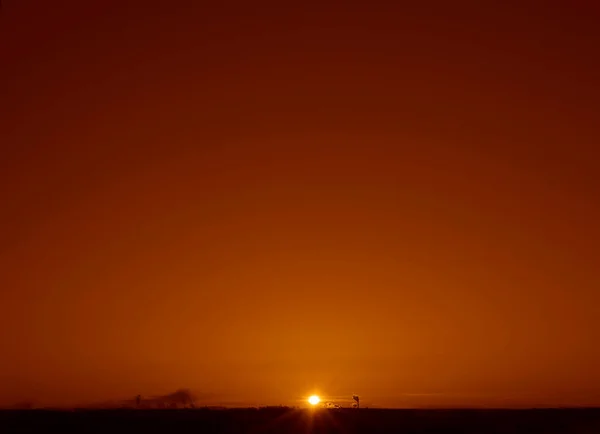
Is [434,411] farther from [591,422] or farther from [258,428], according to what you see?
[258,428]

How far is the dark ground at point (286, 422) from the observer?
38.5 metres

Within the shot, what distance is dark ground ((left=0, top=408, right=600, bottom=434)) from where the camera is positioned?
38500 millimetres

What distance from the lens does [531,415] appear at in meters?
44.7

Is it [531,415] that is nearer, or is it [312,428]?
[312,428]

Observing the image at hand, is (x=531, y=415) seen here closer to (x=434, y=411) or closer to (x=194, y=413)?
(x=434, y=411)

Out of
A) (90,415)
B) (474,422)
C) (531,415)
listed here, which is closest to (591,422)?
(531,415)

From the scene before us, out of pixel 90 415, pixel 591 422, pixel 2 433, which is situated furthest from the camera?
pixel 591 422

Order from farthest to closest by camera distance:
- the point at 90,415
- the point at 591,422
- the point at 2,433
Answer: the point at 591,422
the point at 90,415
the point at 2,433

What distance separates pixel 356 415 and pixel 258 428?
568cm

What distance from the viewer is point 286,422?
40.2 metres

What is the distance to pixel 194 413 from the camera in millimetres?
41531

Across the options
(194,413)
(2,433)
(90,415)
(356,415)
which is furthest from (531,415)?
(2,433)

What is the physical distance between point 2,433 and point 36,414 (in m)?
3.46

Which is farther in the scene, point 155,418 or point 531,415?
point 531,415
